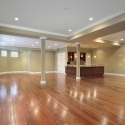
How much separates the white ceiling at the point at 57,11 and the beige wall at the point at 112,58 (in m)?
6.56

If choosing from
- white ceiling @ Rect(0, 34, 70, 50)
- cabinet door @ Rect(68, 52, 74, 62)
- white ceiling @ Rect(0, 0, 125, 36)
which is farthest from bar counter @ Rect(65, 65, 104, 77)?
white ceiling @ Rect(0, 0, 125, 36)

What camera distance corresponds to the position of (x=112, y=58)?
10617 millimetres

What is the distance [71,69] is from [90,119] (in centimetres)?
763

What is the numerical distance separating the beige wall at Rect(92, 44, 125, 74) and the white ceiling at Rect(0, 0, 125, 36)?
6563 mm

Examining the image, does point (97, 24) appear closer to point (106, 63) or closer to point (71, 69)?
point (71, 69)

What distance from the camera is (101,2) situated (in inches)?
129

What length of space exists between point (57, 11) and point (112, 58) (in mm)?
8674

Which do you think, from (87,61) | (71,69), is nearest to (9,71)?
(71,69)

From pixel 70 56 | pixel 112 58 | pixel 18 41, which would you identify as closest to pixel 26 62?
pixel 18 41

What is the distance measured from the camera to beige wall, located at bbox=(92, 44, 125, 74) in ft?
32.2

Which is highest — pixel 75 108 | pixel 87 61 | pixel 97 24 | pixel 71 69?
pixel 97 24

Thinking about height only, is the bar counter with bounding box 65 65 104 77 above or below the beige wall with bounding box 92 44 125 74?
below

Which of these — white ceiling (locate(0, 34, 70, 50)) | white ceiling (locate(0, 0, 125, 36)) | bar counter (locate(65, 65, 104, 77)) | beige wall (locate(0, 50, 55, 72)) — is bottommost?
bar counter (locate(65, 65, 104, 77))

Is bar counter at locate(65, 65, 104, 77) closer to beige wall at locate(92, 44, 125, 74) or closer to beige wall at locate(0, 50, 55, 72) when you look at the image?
beige wall at locate(92, 44, 125, 74)
